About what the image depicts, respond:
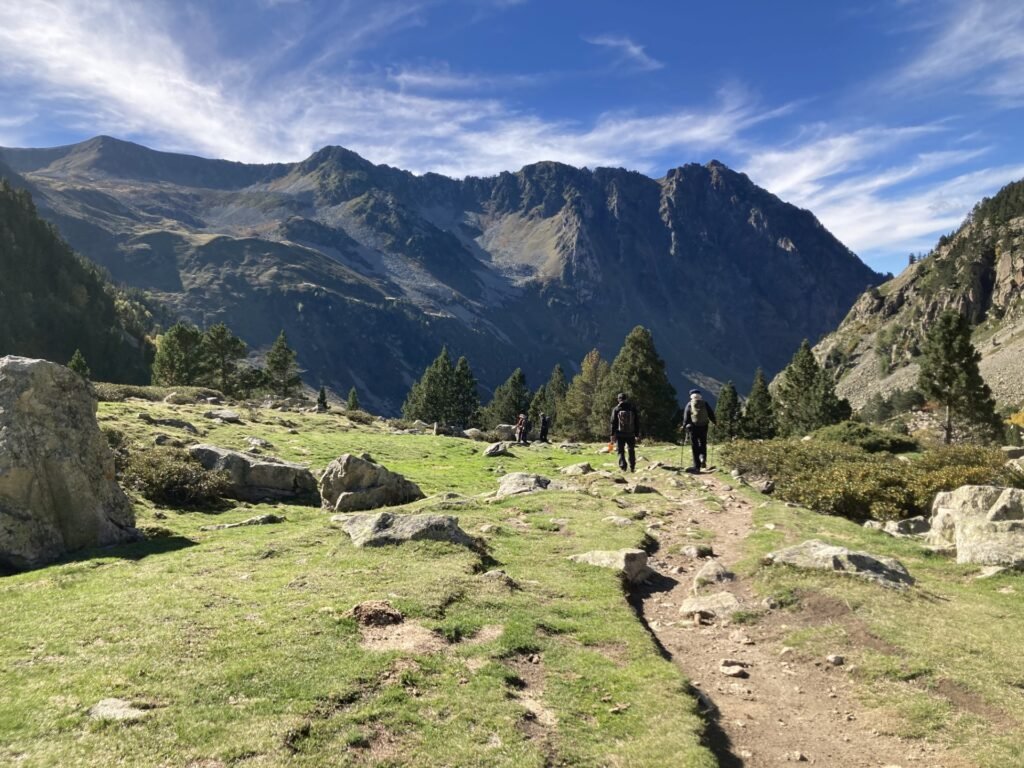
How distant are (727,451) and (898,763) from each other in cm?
2412

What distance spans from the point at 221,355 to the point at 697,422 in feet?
268

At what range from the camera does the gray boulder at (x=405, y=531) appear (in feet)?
50.2

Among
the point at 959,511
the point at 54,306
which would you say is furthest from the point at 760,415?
the point at 54,306

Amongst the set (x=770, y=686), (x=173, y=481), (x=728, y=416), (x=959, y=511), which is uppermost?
(x=728, y=416)

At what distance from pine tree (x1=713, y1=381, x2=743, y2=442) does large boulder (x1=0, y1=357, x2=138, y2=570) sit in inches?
3300

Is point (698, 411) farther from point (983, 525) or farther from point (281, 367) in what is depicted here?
point (281, 367)

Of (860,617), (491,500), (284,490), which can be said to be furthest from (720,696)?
(284,490)

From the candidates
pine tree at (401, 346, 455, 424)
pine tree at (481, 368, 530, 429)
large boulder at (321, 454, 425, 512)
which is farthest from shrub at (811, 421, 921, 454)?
pine tree at (401, 346, 455, 424)

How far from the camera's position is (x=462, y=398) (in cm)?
11112

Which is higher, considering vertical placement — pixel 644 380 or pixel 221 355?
pixel 221 355

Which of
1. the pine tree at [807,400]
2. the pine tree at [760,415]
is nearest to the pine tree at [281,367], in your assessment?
the pine tree at [760,415]

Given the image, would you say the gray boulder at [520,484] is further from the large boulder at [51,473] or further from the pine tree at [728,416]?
the pine tree at [728,416]

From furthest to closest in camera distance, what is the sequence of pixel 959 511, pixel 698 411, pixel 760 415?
pixel 760 415 < pixel 698 411 < pixel 959 511

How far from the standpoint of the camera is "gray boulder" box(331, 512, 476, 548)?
15289 millimetres
